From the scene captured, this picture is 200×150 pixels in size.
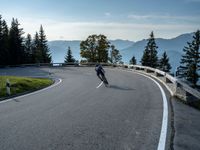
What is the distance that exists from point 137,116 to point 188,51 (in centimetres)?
6518

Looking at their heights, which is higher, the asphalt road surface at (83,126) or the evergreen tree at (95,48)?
the evergreen tree at (95,48)

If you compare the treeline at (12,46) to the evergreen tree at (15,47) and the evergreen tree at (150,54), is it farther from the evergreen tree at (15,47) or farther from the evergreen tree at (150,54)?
the evergreen tree at (150,54)

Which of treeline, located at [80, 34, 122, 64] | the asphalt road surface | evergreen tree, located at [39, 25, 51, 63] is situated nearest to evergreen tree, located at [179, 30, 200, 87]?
treeline, located at [80, 34, 122, 64]

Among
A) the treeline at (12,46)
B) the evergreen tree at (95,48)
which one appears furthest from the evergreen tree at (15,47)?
the evergreen tree at (95,48)

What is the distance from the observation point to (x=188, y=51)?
7144 cm

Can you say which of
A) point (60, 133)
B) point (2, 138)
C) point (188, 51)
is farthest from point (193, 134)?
point (188, 51)

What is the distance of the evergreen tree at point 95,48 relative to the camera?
Answer: 8019 centimetres

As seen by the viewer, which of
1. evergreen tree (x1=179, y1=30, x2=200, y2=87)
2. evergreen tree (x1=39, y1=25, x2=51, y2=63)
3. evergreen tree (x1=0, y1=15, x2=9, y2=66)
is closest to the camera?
evergreen tree (x1=0, y1=15, x2=9, y2=66)

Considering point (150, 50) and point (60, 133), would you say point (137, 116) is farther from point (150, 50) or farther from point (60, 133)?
point (150, 50)

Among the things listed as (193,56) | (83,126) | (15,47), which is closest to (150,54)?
(193,56)

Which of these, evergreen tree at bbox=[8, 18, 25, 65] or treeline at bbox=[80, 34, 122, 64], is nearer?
evergreen tree at bbox=[8, 18, 25, 65]

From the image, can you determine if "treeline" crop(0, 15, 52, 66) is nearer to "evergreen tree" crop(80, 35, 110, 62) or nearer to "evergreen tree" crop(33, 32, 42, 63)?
"evergreen tree" crop(33, 32, 42, 63)

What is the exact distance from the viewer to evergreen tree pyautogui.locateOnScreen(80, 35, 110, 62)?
80.2 meters

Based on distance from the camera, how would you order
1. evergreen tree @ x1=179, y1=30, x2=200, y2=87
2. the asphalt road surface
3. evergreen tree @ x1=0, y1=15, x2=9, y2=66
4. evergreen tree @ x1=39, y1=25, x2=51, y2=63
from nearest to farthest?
the asphalt road surface
evergreen tree @ x1=0, y1=15, x2=9, y2=66
evergreen tree @ x1=179, y1=30, x2=200, y2=87
evergreen tree @ x1=39, y1=25, x2=51, y2=63
